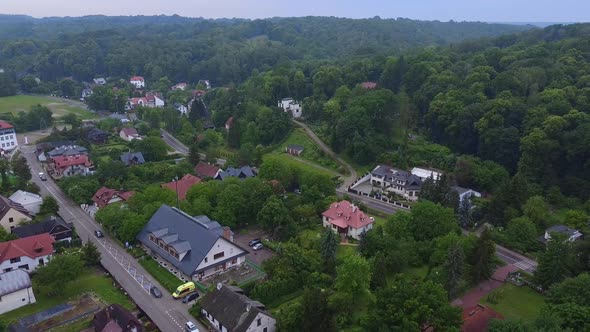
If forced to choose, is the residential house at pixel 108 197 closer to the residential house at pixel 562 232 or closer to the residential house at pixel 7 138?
the residential house at pixel 7 138

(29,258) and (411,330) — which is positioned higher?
(411,330)

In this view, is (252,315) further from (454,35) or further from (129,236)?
(454,35)

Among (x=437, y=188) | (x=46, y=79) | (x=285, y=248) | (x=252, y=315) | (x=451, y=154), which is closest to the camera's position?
(x=252, y=315)

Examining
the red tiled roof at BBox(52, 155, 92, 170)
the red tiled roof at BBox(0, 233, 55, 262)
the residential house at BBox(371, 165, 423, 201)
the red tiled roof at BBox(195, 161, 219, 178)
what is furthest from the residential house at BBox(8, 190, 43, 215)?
the residential house at BBox(371, 165, 423, 201)

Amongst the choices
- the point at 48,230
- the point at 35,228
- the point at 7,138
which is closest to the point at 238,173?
the point at 48,230

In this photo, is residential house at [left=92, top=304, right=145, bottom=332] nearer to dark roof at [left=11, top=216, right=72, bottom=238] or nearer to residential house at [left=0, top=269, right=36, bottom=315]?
residential house at [left=0, top=269, right=36, bottom=315]

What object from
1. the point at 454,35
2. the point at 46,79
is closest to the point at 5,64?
the point at 46,79
